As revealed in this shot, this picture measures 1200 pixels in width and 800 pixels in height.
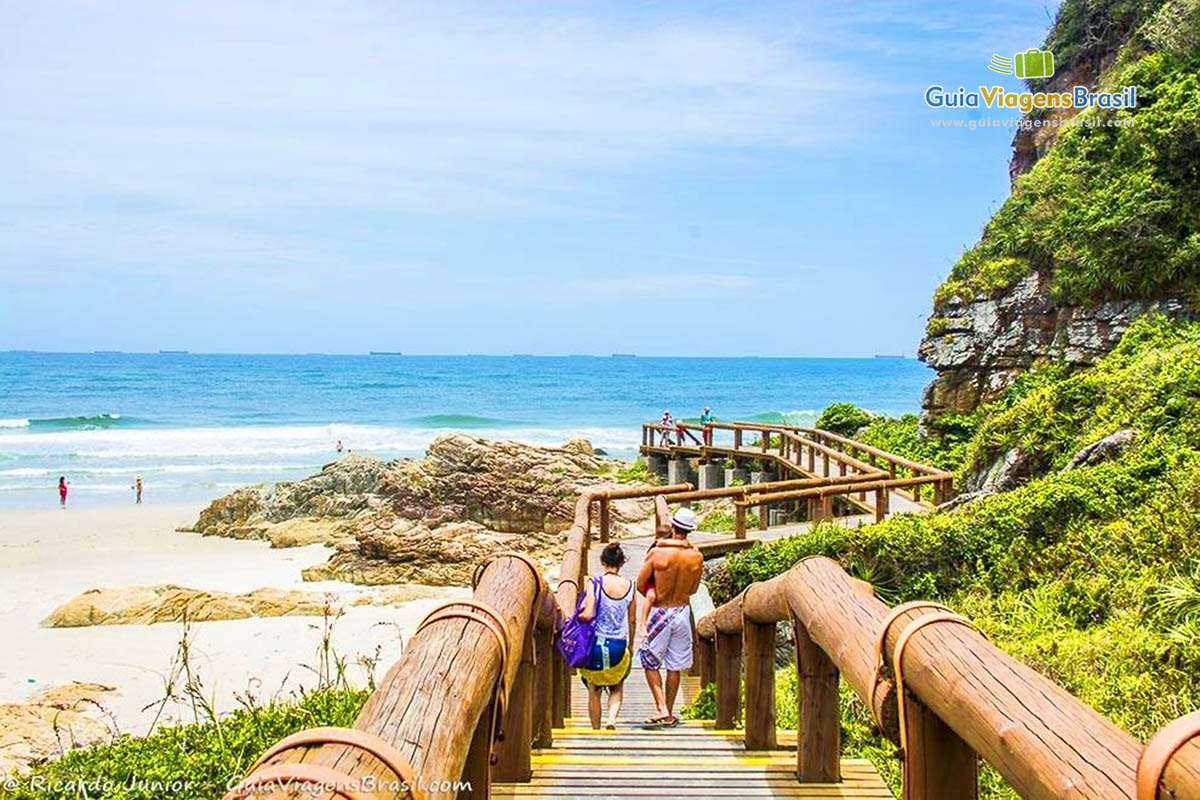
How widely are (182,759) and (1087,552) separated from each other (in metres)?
8.16

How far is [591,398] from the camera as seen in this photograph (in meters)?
90.4

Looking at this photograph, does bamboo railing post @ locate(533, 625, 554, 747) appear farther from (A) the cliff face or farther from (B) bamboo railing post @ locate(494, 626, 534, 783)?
(A) the cliff face

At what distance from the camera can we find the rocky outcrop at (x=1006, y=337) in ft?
53.2

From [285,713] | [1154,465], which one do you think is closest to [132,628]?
[285,713]

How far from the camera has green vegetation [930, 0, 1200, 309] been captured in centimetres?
1567

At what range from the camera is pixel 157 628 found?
15508 mm

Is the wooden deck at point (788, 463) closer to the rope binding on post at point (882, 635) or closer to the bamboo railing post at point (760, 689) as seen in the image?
the bamboo railing post at point (760, 689)

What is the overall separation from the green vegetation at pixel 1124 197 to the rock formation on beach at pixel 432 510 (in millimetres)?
10108

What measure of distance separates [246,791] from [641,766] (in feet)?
9.17

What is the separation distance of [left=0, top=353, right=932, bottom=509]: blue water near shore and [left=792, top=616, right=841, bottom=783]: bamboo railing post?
118 feet

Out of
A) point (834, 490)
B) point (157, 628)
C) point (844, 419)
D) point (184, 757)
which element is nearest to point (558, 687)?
point (184, 757)

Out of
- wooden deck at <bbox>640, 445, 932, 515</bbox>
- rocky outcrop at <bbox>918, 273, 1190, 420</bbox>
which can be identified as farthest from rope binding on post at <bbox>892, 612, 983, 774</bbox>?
rocky outcrop at <bbox>918, 273, 1190, 420</bbox>

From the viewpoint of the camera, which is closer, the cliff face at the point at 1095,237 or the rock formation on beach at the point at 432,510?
the cliff face at the point at 1095,237

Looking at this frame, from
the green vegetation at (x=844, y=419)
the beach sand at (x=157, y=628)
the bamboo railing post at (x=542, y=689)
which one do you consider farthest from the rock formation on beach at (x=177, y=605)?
the green vegetation at (x=844, y=419)
